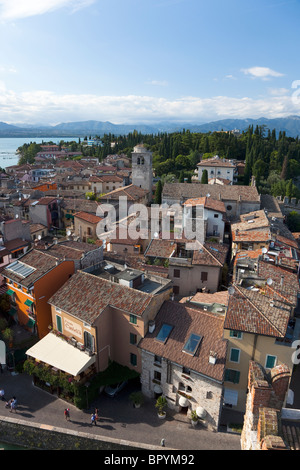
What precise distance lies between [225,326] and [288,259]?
11.6 meters

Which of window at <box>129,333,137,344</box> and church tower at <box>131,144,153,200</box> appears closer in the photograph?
window at <box>129,333,137,344</box>

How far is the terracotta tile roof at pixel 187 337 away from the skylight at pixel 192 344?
150 millimetres

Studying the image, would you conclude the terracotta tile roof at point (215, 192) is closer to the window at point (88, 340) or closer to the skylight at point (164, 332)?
the skylight at point (164, 332)

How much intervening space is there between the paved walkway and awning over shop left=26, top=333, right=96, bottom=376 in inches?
91.0

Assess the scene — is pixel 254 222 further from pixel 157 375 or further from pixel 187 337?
pixel 157 375

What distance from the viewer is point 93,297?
60.8ft

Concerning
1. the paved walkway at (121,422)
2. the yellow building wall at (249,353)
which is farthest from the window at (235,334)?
the paved walkway at (121,422)

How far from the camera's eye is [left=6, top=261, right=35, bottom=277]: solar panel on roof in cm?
2121

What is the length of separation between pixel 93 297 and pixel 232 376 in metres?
8.66

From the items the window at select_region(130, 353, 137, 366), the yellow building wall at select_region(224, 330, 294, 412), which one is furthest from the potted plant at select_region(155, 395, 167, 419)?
the yellow building wall at select_region(224, 330, 294, 412)

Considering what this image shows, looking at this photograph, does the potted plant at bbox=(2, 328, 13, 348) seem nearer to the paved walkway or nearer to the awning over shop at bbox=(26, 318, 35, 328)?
the awning over shop at bbox=(26, 318, 35, 328)

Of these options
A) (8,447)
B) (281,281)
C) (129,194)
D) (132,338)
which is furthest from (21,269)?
(129,194)

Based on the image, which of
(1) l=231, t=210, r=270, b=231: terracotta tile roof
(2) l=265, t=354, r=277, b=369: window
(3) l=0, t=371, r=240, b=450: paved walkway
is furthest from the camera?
(1) l=231, t=210, r=270, b=231: terracotta tile roof

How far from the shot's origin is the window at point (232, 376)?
1648 centimetres
